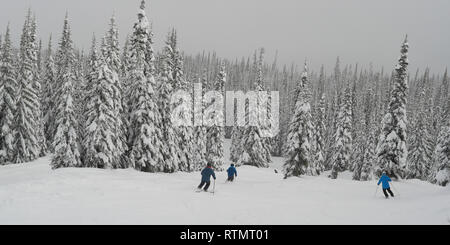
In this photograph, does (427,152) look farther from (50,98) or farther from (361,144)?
(50,98)

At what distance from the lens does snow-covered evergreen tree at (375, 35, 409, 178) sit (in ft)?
103

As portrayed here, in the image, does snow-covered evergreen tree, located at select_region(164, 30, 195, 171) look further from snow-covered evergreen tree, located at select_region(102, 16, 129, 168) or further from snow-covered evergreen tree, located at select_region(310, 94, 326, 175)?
snow-covered evergreen tree, located at select_region(310, 94, 326, 175)

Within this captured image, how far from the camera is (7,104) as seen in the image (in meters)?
36.2

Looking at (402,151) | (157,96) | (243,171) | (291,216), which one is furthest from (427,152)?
(291,216)

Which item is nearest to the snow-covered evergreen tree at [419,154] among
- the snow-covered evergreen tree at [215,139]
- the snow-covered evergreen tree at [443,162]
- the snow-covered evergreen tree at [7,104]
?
the snow-covered evergreen tree at [443,162]

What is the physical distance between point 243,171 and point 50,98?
114 ft

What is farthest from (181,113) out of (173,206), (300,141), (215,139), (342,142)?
(342,142)

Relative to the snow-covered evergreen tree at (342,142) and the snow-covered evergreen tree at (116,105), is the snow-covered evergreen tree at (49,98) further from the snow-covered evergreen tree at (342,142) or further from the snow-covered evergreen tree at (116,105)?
the snow-covered evergreen tree at (342,142)

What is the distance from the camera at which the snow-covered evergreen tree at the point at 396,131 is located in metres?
31.5

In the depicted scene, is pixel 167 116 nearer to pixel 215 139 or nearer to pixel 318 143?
pixel 215 139

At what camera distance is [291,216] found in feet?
43.2

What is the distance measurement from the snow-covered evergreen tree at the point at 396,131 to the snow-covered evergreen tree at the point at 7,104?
42.7 metres

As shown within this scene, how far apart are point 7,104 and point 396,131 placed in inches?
1783
